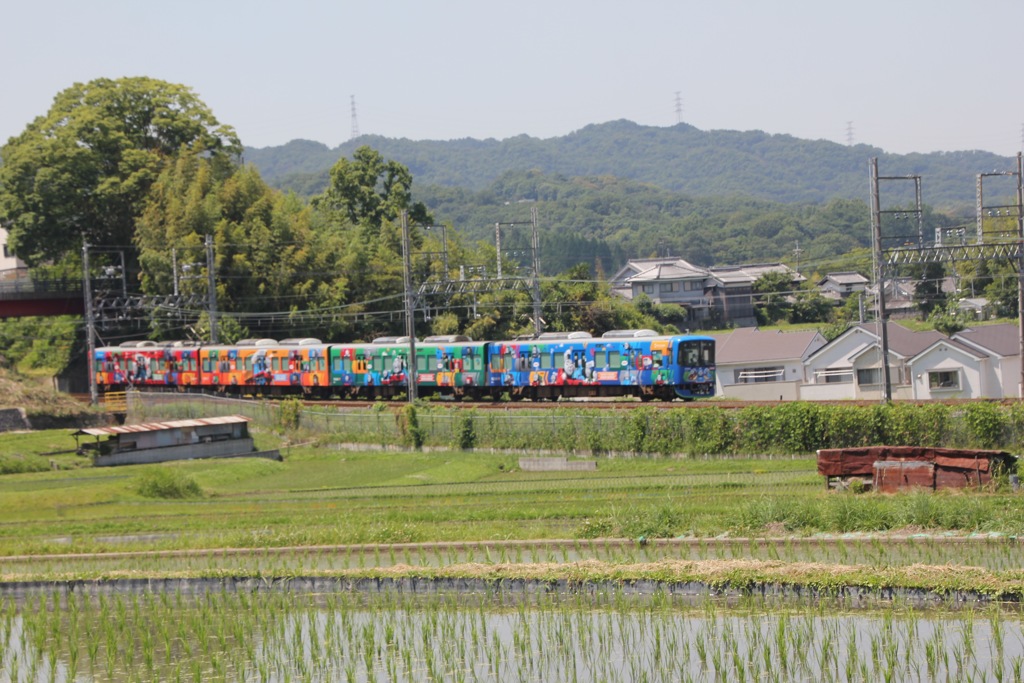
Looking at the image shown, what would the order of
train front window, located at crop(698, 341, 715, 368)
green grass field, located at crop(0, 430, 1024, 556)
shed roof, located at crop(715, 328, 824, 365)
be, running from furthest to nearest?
shed roof, located at crop(715, 328, 824, 365) → train front window, located at crop(698, 341, 715, 368) → green grass field, located at crop(0, 430, 1024, 556)

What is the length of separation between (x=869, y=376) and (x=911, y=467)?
2357cm

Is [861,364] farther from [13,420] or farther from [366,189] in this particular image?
[366,189]

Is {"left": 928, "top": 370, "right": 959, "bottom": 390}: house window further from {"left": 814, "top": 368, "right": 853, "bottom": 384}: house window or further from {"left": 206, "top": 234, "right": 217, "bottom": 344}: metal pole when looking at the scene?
{"left": 206, "top": 234, "right": 217, "bottom": 344}: metal pole

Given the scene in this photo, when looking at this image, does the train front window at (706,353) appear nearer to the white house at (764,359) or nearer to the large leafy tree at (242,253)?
the white house at (764,359)

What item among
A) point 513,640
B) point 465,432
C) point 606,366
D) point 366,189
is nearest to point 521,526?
point 513,640

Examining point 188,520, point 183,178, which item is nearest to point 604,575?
point 188,520

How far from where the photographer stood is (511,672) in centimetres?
1212

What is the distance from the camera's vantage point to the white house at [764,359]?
164ft

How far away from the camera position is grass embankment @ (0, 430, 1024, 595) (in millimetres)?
15359

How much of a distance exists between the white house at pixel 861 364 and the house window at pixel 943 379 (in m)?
0.77

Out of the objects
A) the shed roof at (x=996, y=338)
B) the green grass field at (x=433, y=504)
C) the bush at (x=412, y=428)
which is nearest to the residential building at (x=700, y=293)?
the shed roof at (x=996, y=338)

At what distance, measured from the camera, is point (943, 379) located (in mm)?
41438

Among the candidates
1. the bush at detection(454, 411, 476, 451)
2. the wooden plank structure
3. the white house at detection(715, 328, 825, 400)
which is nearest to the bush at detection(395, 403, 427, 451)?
the bush at detection(454, 411, 476, 451)

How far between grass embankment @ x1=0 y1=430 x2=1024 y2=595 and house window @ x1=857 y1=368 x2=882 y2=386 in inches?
632
